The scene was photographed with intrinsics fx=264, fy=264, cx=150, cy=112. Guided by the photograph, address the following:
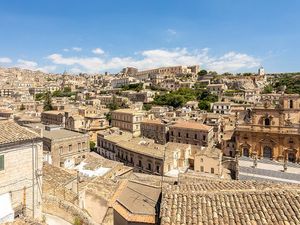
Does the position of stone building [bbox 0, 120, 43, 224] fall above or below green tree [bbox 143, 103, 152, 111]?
below

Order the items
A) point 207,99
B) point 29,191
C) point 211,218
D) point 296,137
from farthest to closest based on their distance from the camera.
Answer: point 207,99 < point 296,137 < point 29,191 < point 211,218

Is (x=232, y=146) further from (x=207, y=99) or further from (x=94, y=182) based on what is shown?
(x=207, y=99)

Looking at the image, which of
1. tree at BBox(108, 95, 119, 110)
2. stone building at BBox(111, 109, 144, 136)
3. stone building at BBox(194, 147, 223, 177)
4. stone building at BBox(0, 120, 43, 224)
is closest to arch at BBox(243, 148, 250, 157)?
stone building at BBox(194, 147, 223, 177)

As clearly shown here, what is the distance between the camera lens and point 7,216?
1030 centimetres

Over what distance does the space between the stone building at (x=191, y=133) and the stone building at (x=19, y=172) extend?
35.6 meters

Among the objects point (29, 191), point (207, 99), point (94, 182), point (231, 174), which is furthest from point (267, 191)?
point (207, 99)

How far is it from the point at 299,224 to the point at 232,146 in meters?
41.5

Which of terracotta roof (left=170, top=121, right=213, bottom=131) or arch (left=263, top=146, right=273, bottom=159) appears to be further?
terracotta roof (left=170, top=121, right=213, bottom=131)

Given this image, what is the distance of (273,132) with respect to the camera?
41938 mm

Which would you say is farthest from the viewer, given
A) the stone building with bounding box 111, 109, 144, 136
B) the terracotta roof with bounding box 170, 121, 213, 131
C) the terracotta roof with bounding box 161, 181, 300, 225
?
the stone building with bounding box 111, 109, 144, 136

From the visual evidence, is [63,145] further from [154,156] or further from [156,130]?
[156,130]

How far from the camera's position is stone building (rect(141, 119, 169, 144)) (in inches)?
2041

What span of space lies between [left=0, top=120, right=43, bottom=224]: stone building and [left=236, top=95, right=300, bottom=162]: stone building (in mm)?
37186

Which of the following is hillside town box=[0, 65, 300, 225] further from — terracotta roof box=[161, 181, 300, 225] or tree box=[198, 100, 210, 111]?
tree box=[198, 100, 210, 111]
